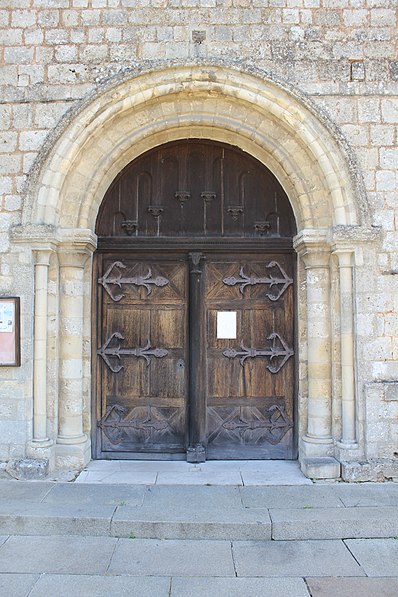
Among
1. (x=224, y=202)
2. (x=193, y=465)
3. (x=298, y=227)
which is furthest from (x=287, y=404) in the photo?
(x=224, y=202)

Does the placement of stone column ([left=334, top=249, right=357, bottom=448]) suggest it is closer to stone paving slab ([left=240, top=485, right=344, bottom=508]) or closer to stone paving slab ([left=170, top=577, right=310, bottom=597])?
stone paving slab ([left=240, top=485, right=344, bottom=508])

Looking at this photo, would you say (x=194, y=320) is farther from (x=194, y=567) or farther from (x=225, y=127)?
(x=194, y=567)

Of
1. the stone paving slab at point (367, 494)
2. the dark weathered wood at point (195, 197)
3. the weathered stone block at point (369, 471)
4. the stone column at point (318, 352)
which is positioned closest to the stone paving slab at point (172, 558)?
the stone paving slab at point (367, 494)

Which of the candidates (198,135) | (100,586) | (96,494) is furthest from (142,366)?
(198,135)

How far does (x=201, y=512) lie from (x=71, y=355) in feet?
6.27

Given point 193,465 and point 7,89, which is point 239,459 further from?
point 7,89

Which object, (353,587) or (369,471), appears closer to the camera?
(353,587)

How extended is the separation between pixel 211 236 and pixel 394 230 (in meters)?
1.76

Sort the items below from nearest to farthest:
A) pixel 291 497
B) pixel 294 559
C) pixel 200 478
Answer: pixel 294 559 → pixel 291 497 → pixel 200 478

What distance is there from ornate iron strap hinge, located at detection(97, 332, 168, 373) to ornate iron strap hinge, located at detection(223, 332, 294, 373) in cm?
71

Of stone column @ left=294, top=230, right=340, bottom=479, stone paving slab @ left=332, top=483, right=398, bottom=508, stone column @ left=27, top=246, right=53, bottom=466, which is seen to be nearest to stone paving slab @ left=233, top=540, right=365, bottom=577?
stone paving slab @ left=332, top=483, right=398, bottom=508

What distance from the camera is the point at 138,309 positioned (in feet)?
16.3

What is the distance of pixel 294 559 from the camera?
3250mm

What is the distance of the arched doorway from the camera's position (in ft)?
16.2
